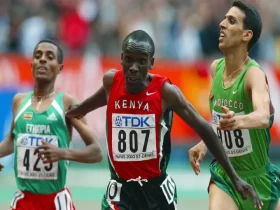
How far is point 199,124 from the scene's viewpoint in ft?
26.9

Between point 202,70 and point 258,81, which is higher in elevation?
point 202,70

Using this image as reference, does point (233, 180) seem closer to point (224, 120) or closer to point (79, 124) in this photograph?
point (224, 120)

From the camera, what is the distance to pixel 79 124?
936 centimetres

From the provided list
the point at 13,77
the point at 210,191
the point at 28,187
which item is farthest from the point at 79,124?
the point at 13,77

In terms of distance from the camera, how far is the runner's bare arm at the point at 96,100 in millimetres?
8531

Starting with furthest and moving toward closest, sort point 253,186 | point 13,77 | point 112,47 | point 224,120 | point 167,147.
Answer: point 112,47, point 13,77, point 253,186, point 167,147, point 224,120

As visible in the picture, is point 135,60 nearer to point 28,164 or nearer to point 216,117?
point 216,117

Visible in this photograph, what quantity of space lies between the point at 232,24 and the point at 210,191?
5.49ft

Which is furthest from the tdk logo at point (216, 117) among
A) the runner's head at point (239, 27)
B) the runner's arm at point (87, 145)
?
the runner's arm at point (87, 145)

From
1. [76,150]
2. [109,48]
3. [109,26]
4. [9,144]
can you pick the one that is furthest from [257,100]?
[109,26]

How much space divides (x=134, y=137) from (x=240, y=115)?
1.11 metres

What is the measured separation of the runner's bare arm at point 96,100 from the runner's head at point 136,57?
1.31 ft

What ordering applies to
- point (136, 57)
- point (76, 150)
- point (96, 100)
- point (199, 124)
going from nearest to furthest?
point (136, 57)
point (199, 124)
point (96, 100)
point (76, 150)

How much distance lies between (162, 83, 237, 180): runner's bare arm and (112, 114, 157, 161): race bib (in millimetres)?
252
